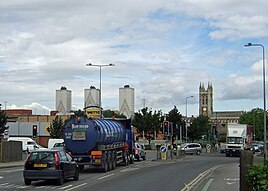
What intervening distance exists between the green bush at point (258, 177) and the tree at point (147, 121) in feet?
265

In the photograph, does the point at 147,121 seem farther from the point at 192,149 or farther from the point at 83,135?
the point at 83,135

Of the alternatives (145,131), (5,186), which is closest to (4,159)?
(5,186)

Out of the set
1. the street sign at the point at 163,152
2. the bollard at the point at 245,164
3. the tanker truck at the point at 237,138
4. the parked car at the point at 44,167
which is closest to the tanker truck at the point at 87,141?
the parked car at the point at 44,167

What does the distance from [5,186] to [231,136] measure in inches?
1731

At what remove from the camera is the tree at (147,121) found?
90.6 metres

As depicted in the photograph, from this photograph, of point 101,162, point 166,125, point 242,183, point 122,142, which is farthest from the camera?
point 166,125

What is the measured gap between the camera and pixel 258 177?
366 inches

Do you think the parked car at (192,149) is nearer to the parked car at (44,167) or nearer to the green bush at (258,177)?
the parked car at (44,167)

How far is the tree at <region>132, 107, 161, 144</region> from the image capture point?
297 feet

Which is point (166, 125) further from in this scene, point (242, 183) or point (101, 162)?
point (242, 183)

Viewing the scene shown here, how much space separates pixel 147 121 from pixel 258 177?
81449mm

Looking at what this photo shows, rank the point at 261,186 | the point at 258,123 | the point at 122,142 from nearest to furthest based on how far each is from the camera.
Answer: the point at 261,186 < the point at 122,142 < the point at 258,123

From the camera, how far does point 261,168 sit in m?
9.38

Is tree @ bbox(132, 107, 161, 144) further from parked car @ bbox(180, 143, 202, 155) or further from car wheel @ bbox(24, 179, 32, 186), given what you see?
car wheel @ bbox(24, 179, 32, 186)
